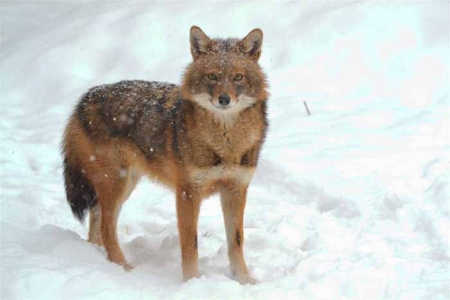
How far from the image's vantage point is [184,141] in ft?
16.6

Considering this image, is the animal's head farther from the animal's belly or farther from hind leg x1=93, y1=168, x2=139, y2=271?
hind leg x1=93, y1=168, x2=139, y2=271

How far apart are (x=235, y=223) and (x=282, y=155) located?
7.50 ft

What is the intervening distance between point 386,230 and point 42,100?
6737mm

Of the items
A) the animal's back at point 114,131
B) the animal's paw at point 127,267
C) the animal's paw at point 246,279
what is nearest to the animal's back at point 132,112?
the animal's back at point 114,131

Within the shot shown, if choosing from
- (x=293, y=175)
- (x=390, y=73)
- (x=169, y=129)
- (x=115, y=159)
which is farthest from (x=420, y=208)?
(x=390, y=73)

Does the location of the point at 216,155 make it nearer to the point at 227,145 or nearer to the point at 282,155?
the point at 227,145

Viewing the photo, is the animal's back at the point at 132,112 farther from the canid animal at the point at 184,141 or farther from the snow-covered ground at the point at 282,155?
the snow-covered ground at the point at 282,155

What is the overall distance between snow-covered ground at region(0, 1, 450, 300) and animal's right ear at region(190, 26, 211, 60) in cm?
174

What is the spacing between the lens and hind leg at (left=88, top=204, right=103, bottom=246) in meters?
5.89

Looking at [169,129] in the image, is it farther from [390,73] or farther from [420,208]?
[390,73]

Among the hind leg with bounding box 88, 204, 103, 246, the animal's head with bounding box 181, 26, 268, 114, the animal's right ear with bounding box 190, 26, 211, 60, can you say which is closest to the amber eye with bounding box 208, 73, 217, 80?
the animal's head with bounding box 181, 26, 268, 114

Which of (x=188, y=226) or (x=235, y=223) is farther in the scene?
(x=235, y=223)

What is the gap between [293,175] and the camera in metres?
7.02

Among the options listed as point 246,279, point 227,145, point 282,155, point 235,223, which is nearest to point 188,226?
point 235,223
